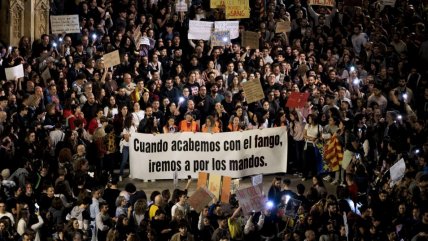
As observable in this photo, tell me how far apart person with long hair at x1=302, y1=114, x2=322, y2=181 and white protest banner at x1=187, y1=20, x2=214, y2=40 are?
16.9ft

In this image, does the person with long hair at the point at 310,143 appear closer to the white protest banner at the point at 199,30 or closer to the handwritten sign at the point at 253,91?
the handwritten sign at the point at 253,91

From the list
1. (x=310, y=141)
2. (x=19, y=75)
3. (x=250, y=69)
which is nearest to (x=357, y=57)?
(x=250, y=69)

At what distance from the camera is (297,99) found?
2431cm

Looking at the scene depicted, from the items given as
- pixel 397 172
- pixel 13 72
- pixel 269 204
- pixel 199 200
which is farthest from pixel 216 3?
pixel 199 200

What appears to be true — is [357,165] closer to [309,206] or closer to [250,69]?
[309,206]

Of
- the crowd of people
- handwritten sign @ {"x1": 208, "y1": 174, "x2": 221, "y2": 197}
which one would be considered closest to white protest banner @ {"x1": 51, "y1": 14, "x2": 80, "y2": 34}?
the crowd of people

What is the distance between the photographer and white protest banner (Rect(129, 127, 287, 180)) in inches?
907

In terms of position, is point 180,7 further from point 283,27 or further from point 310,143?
point 310,143

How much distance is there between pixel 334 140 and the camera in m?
23.1

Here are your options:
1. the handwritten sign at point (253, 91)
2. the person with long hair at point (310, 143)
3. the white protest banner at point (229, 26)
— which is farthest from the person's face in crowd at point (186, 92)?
the white protest banner at point (229, 26)

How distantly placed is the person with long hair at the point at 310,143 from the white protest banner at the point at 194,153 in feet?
2.75

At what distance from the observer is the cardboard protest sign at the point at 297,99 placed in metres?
24.2

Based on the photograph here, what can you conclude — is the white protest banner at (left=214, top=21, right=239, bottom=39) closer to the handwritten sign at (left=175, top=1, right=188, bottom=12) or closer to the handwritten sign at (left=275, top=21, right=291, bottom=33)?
the handwritten sign at (left=275, top=21, right=291, bottom=33)

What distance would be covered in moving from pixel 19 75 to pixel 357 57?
727 cm
